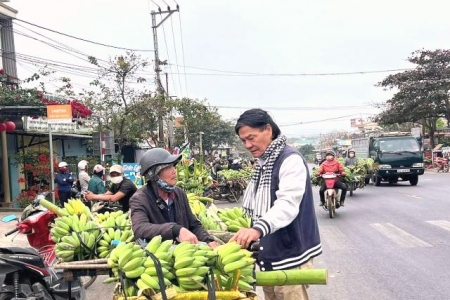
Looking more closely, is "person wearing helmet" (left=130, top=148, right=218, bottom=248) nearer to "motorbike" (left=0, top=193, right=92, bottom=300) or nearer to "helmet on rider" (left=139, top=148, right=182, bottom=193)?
"helmet on rider" (left=139, top=148, right=182, bottom=193)

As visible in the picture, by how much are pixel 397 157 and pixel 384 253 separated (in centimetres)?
1352

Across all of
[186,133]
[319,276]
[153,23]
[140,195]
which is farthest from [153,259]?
[186,133]

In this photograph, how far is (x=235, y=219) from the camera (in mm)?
3879

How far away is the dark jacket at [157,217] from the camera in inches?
120

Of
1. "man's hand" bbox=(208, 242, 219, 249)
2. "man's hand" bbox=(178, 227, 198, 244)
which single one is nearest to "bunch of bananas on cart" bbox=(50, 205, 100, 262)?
"man's hand" bbox=(178, 227, 198, 244)

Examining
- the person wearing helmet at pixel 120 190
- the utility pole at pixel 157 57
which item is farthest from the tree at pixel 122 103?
the person wearing helmet at pixel 120 190

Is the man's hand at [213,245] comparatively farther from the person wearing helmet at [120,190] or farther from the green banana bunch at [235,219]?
the person wearing helmet at [120,190]

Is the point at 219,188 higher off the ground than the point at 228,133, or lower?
lower

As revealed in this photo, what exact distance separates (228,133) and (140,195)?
56575mm

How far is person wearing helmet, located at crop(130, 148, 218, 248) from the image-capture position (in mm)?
3283

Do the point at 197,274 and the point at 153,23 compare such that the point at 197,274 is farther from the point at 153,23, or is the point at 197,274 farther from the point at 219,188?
the point at 153,23

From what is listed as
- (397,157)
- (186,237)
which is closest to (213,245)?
(186,237)

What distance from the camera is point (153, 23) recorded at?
26031 mm

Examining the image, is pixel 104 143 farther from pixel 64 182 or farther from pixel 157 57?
pixel 157 57
